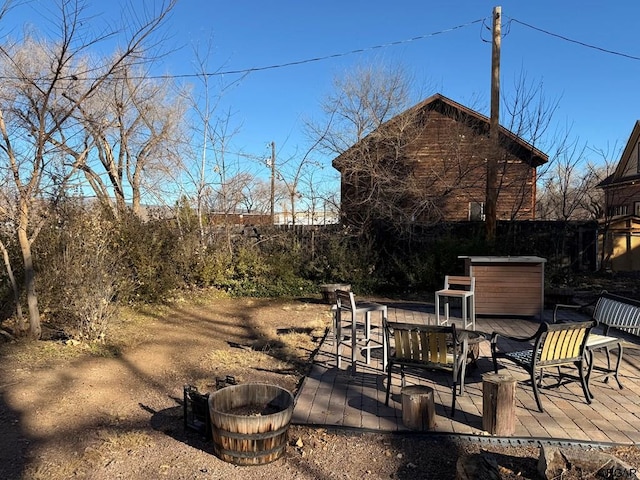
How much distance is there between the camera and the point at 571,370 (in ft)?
17.2

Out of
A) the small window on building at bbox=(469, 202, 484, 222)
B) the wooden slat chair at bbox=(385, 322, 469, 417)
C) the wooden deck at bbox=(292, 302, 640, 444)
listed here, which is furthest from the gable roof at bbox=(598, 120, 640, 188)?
the wooden slat chair at bbox=(385, 322, 469, 417)

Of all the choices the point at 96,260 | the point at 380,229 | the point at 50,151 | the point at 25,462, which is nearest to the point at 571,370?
the point at 25,462

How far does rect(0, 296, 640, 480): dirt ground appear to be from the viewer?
324 centimetres

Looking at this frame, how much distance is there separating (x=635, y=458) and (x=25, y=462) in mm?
4141

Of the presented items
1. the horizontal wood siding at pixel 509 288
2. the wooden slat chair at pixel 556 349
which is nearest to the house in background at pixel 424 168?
the horizontal wood siding at pixel 509 288

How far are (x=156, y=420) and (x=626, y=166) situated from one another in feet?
90.8

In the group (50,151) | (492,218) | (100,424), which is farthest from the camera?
(492,218)

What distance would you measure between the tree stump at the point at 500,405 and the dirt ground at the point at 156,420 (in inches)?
7.6

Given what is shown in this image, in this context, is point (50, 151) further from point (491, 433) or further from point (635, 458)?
point (635, 458)

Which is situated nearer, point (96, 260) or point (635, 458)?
point (635, 458)

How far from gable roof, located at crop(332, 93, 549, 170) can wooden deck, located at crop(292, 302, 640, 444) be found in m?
9.07

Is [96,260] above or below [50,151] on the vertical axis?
below

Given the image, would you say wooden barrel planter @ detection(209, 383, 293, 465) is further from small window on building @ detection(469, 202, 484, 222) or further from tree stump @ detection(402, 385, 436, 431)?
small window on building @ detection(469, 202, 484, 222)

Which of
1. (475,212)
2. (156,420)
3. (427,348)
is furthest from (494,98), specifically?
(156,420)
